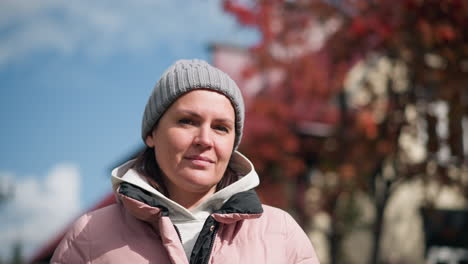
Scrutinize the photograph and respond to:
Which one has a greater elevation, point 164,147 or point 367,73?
point 367,73

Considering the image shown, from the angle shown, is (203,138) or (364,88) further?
(364,88)

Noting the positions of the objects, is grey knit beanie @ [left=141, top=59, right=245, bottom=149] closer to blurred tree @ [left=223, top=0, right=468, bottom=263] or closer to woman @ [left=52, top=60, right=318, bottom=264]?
woman @ [left=52, top=60, right=318, bottom=264]

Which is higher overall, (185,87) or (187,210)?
(185,87)

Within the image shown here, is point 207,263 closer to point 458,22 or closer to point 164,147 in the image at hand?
point 164,147

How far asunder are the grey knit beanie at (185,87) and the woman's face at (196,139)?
28 millimetres

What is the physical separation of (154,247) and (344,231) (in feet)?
29.5

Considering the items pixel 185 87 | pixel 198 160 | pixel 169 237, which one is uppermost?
pixel 185 87

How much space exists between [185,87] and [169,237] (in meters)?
0.61

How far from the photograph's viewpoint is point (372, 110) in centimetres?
824

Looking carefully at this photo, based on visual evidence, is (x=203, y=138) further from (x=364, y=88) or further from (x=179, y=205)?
(x=364, y=88)

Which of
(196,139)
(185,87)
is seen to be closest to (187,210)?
(196,139)

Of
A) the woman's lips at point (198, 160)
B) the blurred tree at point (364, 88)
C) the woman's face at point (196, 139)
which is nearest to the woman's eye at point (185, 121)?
the woman's face at point (196, 139)

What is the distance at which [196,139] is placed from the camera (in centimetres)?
202

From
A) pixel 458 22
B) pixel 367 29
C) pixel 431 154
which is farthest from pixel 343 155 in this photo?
pixel 458 22
